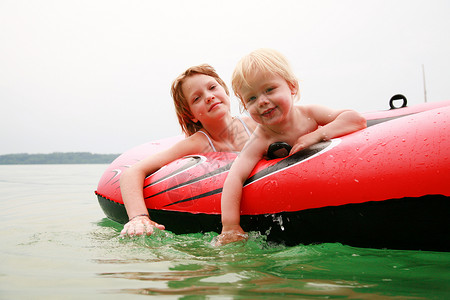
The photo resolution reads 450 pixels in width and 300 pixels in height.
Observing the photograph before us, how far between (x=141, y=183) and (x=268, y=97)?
3.81 ft

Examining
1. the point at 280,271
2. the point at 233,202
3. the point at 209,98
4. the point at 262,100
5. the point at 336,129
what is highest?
the point at 209,98

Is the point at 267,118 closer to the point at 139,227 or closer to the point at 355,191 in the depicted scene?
the point at 355,191

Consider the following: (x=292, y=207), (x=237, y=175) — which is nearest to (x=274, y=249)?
(x=292, y=207)

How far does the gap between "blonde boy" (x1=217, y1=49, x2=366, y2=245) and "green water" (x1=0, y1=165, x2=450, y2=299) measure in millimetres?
237

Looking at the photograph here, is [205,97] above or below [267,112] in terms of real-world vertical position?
above

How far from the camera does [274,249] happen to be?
6.95ft

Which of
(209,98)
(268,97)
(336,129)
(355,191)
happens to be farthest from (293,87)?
(355,191)

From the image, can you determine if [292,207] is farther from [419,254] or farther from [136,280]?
[136,280]

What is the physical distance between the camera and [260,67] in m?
2.25

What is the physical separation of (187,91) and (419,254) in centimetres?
193

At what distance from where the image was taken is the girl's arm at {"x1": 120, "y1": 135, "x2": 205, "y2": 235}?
2.46m

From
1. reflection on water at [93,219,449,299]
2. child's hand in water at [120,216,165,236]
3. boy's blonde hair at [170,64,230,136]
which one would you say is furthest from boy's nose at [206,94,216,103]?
reflection on water at [93,219,449,299]

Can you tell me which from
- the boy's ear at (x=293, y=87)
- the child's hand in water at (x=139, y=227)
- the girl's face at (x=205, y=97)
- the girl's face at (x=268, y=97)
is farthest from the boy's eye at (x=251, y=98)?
the child's hand in water at (x=139, y=227)

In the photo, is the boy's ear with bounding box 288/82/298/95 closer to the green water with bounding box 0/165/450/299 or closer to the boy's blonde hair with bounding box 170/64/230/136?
the boy's blonde hair with bounding box 170/64/230/136
